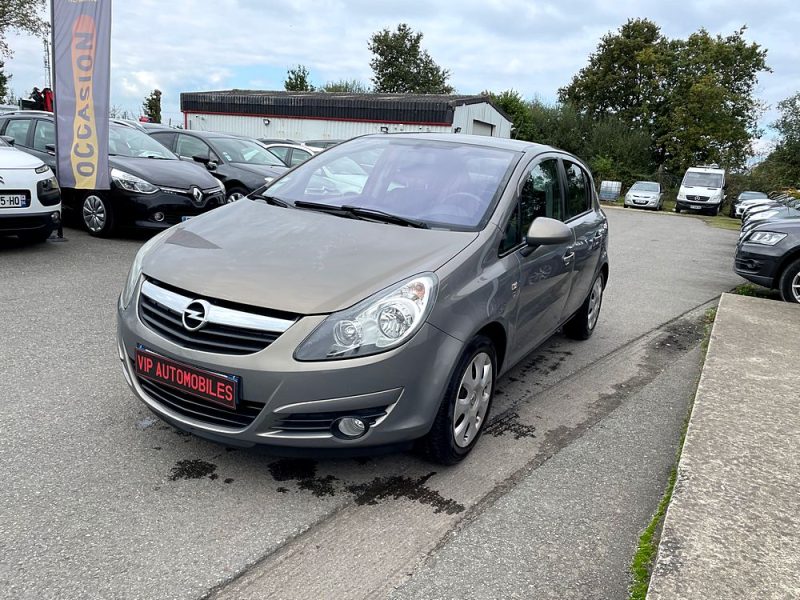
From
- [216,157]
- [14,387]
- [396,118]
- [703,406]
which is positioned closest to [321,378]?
[14,387]

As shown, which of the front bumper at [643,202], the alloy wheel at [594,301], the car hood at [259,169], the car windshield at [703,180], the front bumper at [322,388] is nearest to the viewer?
the front bumper at [322,388]

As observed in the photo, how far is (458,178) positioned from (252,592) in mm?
2490

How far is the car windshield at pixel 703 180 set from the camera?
30438 mm

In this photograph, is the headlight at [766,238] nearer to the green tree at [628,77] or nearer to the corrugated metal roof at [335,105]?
the corrugated metal roof at [335,105]

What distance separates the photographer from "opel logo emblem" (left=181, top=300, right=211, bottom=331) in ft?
9.01

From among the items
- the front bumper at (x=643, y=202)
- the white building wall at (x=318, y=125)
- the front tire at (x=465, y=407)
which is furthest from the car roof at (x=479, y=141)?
the front bumper at (x=643, y=202)

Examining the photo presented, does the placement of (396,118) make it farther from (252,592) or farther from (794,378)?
(252,592)

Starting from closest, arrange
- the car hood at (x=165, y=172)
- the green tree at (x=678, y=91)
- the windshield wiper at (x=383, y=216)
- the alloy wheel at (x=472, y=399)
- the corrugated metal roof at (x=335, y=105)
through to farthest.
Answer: the alloy wheel at (x=472, y=399)
the windshield wiper at (x=383, y=216)
the car hood at (x=165, y=172)
the corrugated metal roof at (x=335, y=105)
the green tree at (x=678, y=91)

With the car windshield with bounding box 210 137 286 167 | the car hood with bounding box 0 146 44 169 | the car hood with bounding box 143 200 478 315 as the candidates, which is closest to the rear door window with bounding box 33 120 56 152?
the car hood with bounding box 0 146 44 169

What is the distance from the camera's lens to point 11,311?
518cm

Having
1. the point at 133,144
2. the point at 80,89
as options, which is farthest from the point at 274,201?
the point at 133,144

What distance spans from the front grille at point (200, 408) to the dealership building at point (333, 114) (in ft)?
89.6

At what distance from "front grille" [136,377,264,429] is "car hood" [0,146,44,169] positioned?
496 cm

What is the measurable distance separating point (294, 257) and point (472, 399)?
1.11 metres
